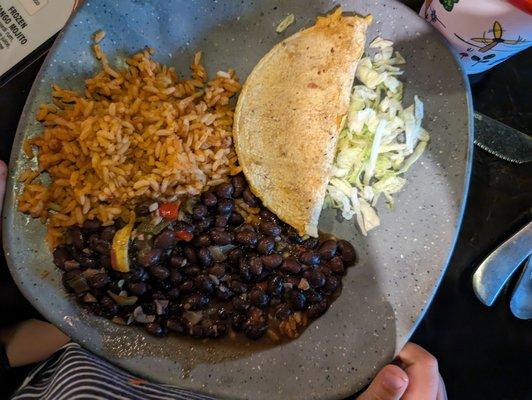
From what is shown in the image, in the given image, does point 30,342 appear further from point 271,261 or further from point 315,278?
point 315,278

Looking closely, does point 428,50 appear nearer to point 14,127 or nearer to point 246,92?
point 246,92

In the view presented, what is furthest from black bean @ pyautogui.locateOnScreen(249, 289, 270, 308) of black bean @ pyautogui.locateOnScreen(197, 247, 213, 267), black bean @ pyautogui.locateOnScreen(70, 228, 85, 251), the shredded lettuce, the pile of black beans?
black bean @ pyautogui.locateOnScreen(70, 228, 85, 251)

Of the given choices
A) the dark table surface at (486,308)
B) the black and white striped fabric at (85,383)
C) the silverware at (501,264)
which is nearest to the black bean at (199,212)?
the black and white striped fabric at (85,383)

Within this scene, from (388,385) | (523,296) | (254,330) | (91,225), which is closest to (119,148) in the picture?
(91,225)

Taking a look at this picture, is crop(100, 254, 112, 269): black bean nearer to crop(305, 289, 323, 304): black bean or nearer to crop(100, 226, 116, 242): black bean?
crop(100, 226, 116, 242): black bean

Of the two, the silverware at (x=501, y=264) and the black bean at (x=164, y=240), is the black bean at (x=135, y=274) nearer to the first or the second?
the black bean at (x=164, y=240)

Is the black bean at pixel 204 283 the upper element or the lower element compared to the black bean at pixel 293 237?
upper
